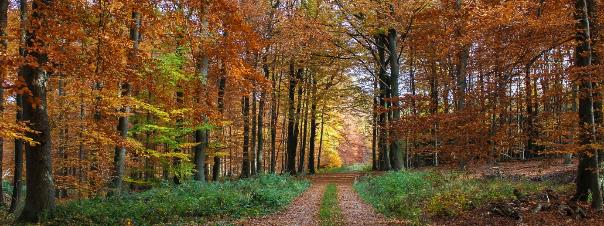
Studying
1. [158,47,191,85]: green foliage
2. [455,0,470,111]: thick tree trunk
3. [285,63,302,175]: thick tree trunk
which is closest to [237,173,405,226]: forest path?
[455,0,470,111]: thick tree trunk

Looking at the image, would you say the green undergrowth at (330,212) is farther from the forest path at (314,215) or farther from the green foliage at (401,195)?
the green foliage at (401,195)

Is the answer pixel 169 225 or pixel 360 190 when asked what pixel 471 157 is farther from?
pixel 169 225

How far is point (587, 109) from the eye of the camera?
11.1 m

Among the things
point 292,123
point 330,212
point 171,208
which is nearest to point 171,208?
point 171,208

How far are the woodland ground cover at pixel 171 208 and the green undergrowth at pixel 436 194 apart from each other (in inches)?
151

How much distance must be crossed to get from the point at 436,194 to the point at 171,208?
8290 millimetres

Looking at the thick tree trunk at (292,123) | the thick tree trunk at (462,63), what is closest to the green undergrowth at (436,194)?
the thick tree trunk at (462,63)

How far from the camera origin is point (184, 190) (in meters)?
16.8

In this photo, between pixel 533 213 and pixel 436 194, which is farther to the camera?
pixel 436 194

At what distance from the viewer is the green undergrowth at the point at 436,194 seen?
12.2 metres

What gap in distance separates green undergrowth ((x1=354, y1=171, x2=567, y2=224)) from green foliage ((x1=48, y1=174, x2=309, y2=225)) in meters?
3.87

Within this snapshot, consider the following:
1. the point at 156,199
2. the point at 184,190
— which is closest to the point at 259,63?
the point at 184,190

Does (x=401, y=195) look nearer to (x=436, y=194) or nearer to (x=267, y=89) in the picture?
(x=436, y=194)

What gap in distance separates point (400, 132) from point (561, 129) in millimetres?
6526
